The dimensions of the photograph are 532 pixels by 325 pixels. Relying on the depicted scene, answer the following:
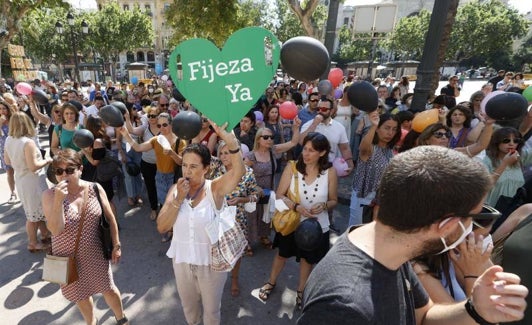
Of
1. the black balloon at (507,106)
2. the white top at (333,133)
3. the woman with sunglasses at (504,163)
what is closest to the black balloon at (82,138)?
the white top at (333,133)

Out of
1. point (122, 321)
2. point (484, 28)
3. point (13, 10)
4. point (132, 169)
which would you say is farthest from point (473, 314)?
point (484, 28)

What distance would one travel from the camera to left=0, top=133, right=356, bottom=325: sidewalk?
9.65 ft

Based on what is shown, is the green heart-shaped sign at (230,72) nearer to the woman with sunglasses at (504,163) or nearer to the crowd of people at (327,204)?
the crowd of people at (327,204)

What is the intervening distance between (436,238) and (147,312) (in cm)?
290

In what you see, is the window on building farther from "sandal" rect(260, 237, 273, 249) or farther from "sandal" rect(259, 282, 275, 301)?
"sandal" rect(259, 282, 275, 301)

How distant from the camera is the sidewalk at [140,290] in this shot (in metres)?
2.94

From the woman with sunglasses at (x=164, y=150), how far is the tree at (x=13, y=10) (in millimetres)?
12548

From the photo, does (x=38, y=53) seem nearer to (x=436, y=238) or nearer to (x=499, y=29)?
(x=436, y=238)

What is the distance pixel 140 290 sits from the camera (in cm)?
332

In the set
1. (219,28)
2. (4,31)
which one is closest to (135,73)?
(4,31)

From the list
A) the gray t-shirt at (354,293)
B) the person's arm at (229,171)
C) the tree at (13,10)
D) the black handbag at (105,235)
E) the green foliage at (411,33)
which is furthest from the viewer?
the green foliage at (411,33)

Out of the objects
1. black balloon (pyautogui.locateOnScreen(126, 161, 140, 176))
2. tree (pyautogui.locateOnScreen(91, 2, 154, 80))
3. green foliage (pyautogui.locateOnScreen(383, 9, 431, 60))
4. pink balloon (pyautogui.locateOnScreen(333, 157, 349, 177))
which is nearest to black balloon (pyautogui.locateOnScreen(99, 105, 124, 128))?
black balloon (pyautogui.locateOnScreen(126, 161, 140, 176))

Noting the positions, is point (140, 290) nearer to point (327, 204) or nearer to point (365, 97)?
point (327, 204)

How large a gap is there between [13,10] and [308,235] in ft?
→ 51.8
